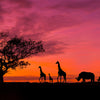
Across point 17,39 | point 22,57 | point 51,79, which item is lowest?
point 51,79

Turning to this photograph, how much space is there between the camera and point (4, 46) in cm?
4366

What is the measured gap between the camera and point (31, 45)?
46000 millimetres

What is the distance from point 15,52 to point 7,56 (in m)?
1.72

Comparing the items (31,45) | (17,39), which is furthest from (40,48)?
(17,39)
